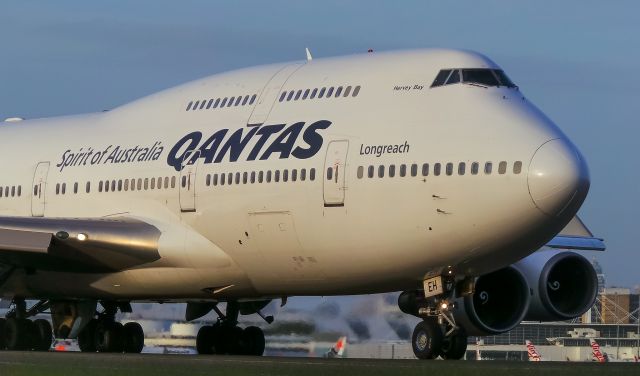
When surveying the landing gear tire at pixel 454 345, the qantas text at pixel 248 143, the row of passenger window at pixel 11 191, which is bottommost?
the landing gear tire at pixel 454 345

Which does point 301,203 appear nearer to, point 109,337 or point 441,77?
point 441,77

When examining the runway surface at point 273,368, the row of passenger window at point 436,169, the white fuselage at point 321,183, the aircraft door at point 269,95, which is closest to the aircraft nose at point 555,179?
the white fuselage at point 321,183

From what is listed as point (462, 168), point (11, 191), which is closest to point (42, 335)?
point (11, 191)

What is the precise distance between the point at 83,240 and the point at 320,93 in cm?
487

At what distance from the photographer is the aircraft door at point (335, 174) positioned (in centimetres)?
2198

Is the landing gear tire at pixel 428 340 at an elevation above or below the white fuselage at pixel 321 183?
below

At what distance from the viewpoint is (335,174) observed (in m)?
22.1

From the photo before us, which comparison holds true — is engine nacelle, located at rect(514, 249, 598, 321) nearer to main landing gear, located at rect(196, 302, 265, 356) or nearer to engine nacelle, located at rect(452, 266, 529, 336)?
engine nacelle, located at rect(452, 266, 529, 336)

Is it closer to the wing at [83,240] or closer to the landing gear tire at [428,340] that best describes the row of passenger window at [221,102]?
the wing at [83,240]

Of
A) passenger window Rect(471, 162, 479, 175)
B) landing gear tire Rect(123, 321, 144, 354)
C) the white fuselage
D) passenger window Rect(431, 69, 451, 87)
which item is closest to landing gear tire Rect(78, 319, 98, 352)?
landing gear tire Rect(123, 321, 144, 354)

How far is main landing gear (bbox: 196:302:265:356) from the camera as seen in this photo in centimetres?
2838

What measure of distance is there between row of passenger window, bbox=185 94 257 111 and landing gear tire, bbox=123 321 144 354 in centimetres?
539

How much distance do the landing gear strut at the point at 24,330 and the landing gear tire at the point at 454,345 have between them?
10.2 m

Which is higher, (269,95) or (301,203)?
(269,95)
